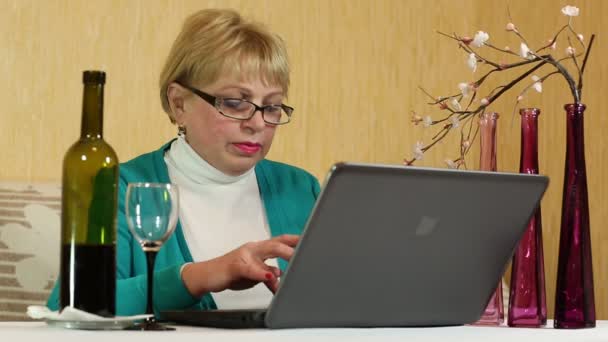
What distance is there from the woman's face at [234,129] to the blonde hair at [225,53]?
2 cm

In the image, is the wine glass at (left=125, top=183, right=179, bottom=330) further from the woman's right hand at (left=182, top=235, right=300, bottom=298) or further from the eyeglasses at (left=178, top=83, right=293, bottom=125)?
the eyeglasses at (left=178, top=83, right=293, bottom=125)

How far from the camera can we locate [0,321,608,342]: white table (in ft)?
3.51

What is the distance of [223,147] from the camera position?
6.47 feet

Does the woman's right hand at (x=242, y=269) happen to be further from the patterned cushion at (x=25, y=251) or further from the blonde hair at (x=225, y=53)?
the patterned cushion at (x=25, y=251)

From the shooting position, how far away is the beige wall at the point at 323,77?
2.56m

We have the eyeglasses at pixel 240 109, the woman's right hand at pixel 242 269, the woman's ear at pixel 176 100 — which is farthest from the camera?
the woman's ear at pixel 176 100

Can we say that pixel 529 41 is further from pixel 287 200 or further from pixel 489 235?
pixel 489 235

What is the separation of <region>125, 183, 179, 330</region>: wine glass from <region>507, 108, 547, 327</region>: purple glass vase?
0.48 m

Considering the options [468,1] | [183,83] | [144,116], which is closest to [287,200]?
[183,83]

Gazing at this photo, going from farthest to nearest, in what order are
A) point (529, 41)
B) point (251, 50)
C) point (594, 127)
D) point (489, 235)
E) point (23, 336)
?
point (529, 41)
point (594, 127)
point (251, 50)
point (489, 235)
point (23, 336)

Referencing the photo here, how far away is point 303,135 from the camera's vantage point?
2.92m

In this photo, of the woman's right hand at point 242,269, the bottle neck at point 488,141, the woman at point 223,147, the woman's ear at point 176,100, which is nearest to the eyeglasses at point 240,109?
the woman at point 223,147

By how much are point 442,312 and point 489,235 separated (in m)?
0.11

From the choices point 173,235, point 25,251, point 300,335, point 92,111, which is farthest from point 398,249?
point 25,251
